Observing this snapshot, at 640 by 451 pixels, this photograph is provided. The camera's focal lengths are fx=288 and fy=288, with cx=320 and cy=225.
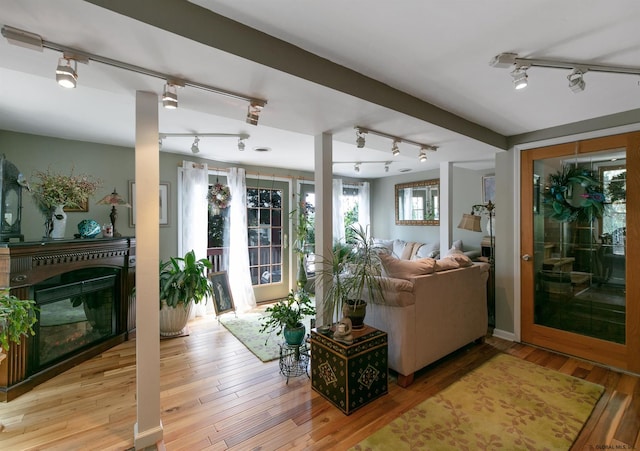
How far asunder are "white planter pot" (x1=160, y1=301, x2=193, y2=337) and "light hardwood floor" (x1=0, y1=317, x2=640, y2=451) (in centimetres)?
50

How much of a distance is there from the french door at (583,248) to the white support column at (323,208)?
2248mm

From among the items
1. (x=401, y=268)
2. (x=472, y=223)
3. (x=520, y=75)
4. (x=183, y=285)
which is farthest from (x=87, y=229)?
(x=472, y=223)

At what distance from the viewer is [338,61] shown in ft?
5.78

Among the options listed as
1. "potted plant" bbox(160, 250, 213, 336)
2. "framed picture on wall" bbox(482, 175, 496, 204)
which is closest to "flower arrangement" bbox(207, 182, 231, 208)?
"potted plant" bbox(160, 250, 213, 336)

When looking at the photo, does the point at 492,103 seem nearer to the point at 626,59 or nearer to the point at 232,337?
the point at 626,59

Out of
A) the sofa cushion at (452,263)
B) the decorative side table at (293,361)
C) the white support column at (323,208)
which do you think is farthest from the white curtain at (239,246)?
the sofa cushion at (452,263)

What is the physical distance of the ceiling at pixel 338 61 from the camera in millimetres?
1278

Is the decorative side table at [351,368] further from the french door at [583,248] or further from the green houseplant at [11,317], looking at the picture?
the french door at [583,248]

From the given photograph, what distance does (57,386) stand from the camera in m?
2.39

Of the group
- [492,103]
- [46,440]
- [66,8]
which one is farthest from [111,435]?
[492,103]

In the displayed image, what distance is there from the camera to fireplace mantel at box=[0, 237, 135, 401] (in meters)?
2.24

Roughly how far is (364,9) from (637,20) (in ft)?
4.43

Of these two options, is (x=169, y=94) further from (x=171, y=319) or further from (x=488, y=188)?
(x=488, y=188)

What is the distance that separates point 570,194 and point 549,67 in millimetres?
1775
